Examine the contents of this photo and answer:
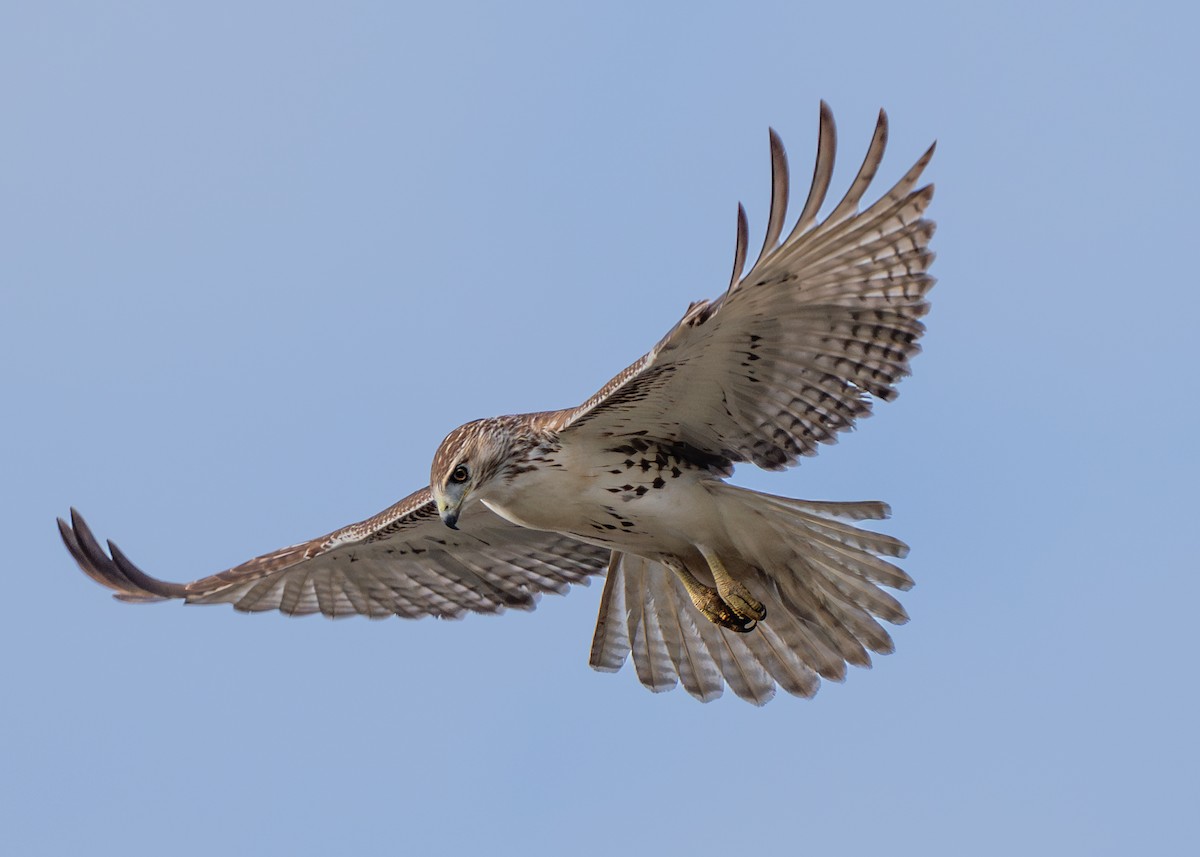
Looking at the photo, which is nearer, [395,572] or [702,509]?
[702,509]

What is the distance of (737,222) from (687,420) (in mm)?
1623

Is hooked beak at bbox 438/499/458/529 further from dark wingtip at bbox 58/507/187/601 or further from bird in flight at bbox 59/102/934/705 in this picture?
dark wingtip at bbox 58/507/187/601

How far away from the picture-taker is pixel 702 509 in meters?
9.45

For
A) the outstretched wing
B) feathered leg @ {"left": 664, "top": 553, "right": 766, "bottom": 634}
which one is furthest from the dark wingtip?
feathered leg @ {"left": 664, "top": 553, "right": 766, "bottom": 634}

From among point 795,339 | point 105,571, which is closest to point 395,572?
point 105,571

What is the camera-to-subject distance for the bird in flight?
8.24 m

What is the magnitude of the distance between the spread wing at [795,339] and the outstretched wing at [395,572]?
154 cm

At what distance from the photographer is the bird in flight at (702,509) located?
Answer: 27.0ft

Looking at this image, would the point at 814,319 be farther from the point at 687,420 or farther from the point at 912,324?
the point at 687,420

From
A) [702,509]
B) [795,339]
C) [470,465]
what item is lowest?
[702,509]

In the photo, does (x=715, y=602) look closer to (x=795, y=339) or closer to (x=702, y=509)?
(x=702, y=509)

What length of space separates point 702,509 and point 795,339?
1.24m

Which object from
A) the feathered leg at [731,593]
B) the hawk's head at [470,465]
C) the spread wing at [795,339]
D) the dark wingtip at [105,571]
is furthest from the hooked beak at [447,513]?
the dark wingtip at [105,571]

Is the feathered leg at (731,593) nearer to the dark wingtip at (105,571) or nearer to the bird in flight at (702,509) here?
the bird in flight at (702,509)
